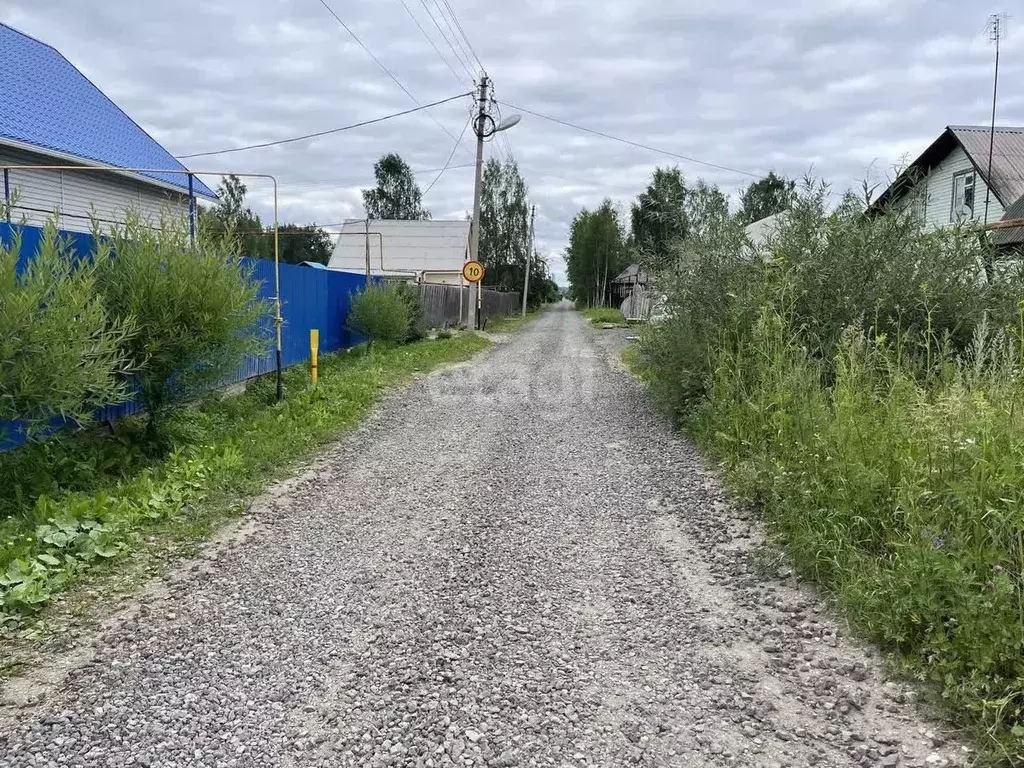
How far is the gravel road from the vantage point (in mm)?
2473

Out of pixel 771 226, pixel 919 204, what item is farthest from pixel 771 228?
pixel 919 204

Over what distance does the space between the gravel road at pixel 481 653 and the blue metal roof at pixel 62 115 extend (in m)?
10.6

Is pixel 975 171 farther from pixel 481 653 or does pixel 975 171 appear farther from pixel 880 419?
pixel 481 653

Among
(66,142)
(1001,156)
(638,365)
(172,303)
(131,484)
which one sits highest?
(1001,156)

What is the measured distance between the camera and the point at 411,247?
37.0 meters

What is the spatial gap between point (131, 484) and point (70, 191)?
36.3 feet

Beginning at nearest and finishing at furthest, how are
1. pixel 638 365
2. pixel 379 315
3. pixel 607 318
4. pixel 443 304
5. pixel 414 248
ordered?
pixel 638 365, pixel 379 315, pixel 443 304, pixel 414 248, pixel 607 318

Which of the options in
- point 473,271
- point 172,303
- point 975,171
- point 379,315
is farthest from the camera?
point 473,271

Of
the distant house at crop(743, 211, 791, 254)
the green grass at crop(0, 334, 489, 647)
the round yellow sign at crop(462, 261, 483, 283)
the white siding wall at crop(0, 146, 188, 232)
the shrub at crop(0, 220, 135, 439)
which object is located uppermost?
the white siding wall at crop(0, 146, 188, 232)

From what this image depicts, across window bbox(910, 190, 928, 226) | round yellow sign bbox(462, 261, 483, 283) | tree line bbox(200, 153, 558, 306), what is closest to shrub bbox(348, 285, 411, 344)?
round yellow sign bbox(462, 261, 483, 283)

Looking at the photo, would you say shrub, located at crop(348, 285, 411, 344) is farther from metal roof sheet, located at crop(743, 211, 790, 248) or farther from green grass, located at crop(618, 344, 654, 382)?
metal roof sheet, located at crop(743, 211, 790, 248)

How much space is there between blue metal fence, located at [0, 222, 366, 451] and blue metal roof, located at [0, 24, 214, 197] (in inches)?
122

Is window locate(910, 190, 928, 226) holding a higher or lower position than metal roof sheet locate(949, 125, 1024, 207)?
lower

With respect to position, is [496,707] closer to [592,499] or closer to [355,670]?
[355,670]
